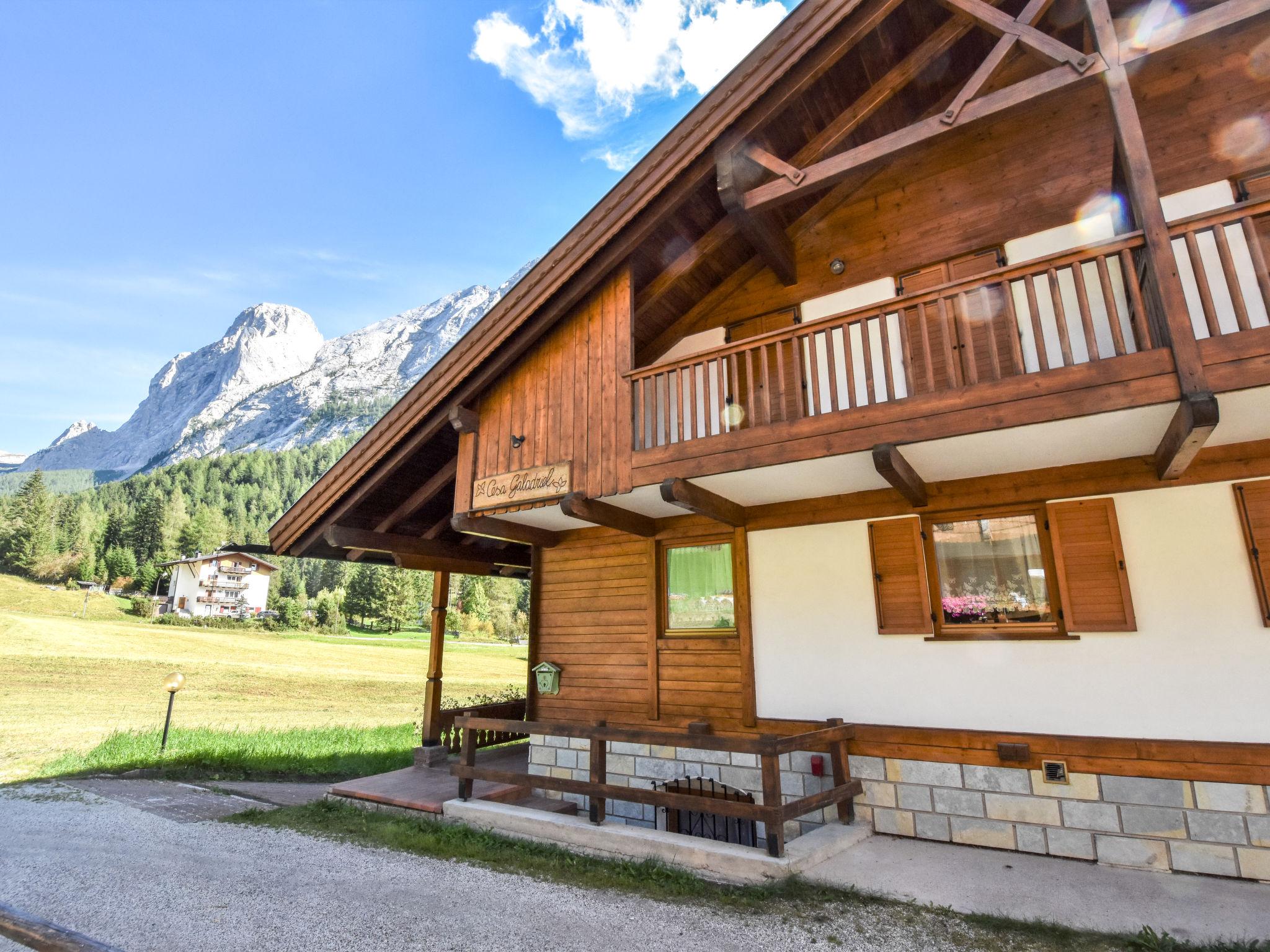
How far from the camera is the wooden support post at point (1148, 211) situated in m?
4.38

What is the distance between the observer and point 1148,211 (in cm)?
471

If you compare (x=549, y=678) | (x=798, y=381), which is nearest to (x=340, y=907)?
(x=549, y=678)

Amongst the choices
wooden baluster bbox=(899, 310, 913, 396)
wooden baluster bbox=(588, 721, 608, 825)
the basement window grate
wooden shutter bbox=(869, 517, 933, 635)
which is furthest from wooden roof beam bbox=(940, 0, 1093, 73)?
the basement window grate

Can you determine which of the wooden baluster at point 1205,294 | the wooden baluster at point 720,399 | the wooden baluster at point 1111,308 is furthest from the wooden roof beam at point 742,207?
the wooden baluster at point 1205,294

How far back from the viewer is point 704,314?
8773 mm

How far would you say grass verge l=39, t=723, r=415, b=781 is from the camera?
1043 cm

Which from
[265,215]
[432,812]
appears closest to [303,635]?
[432,812]

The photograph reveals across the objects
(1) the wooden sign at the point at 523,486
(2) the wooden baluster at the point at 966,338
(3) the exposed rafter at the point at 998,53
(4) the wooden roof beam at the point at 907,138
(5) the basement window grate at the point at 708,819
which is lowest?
(5) the basement window grate at the point at 708,819

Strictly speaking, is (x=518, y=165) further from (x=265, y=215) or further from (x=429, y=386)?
(x=265, y=215)

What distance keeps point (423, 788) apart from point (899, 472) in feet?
24.0

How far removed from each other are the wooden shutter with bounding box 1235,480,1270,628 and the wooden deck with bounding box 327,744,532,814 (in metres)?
7.51

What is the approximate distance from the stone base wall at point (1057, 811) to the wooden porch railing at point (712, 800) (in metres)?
0.35

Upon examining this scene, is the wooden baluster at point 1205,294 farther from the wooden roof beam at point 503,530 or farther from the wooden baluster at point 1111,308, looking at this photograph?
the wooden roof beam at point 503,530

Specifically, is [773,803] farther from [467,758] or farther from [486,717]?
[486,717]
